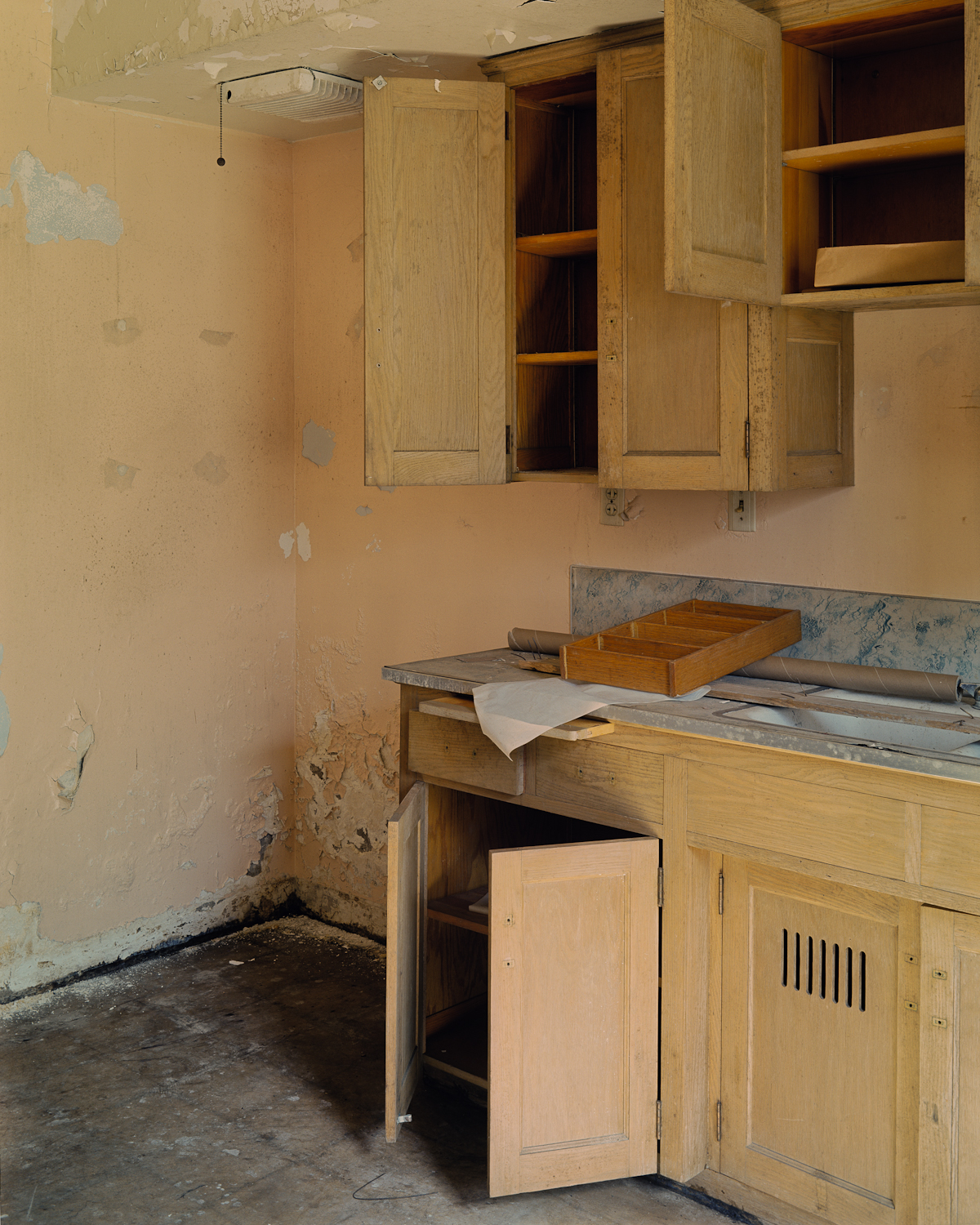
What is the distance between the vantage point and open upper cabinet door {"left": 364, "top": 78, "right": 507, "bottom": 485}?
298 cm

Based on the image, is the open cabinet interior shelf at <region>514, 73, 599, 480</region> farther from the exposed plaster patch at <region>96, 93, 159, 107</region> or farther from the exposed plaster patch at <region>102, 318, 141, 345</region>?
the exposed plaster patch at <region>102, 318, 141, 345</region>

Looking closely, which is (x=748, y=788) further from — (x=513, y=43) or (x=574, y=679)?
(x=513, y=43)

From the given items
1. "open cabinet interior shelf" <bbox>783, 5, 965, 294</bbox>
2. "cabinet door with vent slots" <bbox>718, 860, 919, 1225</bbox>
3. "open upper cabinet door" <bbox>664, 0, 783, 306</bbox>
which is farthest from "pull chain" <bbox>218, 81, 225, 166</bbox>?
"cabinet door with vent slots" <bbox>718, 860, 919, 1225</bbox>

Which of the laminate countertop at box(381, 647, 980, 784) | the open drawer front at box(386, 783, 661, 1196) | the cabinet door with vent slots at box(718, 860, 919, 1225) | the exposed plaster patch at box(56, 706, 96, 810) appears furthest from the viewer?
the exposed plaster patch at box(56, 706, 96, 810)

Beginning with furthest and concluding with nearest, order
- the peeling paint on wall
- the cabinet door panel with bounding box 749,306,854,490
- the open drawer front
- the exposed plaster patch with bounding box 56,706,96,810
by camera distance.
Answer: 1. the exposed plaster patch with bounding box 56,706,96,810
2. the peeling paint on wall
3. the cabinet door panel with bounding box 749,306,854,490
4. the open drawer front

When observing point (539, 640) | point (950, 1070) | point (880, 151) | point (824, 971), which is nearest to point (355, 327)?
point (539, 640)

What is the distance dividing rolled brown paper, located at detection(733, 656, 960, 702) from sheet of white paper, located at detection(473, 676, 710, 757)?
22cm

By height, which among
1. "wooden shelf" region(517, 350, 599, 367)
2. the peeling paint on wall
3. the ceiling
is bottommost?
"wooden shelf" region(517, 350, 599, 367)

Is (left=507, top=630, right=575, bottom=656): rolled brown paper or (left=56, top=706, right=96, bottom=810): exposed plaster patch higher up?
(left=507, top=630, right=575, bottom=656): rolled brown paper

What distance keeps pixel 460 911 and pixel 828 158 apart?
1.97 m

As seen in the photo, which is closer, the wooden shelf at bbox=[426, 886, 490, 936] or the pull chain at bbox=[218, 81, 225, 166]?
the wooden shelf at bbox=[426, 886, 490, 936]

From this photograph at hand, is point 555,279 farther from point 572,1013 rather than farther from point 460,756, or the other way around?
point 572,1013

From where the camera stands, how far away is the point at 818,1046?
239 cm

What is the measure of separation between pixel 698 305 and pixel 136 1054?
8.10 ft
